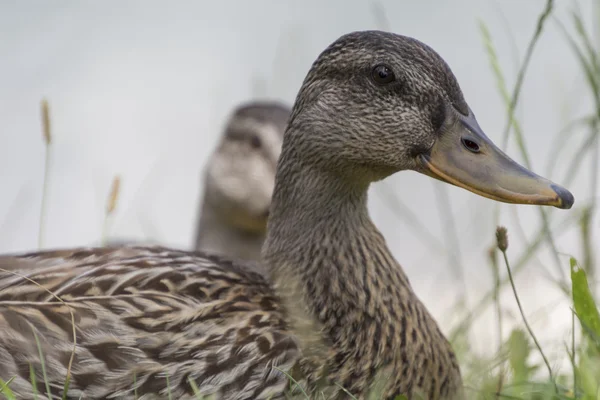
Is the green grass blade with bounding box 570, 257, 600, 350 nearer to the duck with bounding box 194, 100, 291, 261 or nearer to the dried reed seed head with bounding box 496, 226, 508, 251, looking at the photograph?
the dried reed seed head with bounding box 496, 226, 508, 251

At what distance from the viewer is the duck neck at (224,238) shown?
828 cm

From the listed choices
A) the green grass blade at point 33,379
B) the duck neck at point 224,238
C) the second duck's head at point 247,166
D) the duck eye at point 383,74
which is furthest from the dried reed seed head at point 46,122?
the duck neck at point 224,238

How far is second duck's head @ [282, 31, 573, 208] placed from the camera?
337 cm

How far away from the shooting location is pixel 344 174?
142 inches

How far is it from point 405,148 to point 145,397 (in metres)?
1.18

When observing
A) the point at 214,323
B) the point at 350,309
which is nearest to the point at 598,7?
the point at 350,309

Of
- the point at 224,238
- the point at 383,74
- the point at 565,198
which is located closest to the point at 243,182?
the point at 224,238

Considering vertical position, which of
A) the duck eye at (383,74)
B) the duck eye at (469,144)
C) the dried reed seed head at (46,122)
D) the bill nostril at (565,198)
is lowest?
the dried reed seed head at (46,122)

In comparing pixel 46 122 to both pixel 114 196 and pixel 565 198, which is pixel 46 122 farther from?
pixel 565 198

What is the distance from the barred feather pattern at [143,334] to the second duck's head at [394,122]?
592 millimetres

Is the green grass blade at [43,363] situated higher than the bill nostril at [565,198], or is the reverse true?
the bill nostril at [565,198]

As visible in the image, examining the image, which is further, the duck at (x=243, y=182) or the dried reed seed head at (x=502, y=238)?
the duck at (x=243, y=182)

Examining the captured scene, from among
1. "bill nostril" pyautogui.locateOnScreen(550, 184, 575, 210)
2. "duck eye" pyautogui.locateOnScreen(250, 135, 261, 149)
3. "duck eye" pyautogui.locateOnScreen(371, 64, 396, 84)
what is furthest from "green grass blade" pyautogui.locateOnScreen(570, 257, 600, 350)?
"duck eye" pyautogui.locateOnScreen(250, 135, 261, 149)

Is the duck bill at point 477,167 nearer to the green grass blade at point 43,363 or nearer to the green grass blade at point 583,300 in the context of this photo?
the green grass blade at point 583,300
